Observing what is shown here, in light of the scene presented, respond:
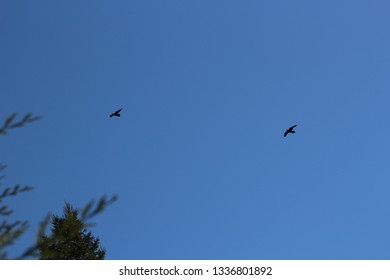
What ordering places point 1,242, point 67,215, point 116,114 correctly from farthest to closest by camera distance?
point 116,114 → point 67,215 → point 1,242

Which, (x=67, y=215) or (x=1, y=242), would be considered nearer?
(x=1, y=242)

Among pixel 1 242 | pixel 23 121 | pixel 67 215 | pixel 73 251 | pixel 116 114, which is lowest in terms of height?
pixel 1 242

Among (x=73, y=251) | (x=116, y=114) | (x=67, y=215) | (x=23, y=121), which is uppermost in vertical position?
(x=116, y=114)
